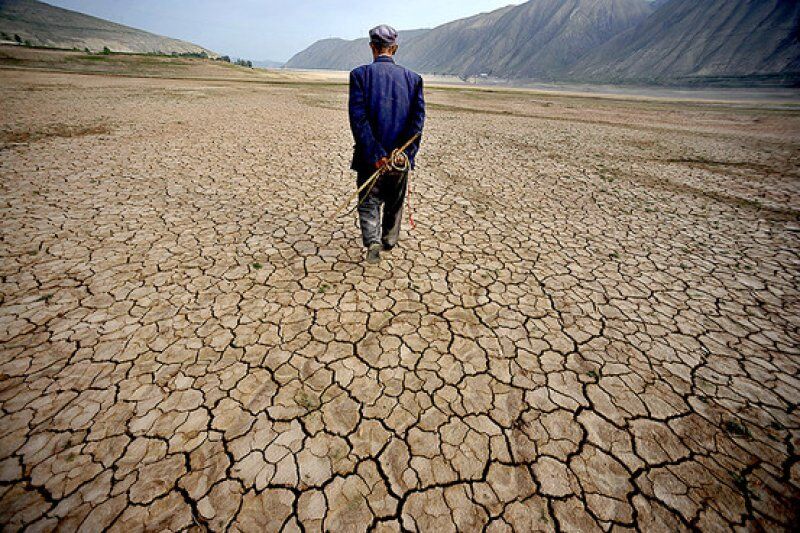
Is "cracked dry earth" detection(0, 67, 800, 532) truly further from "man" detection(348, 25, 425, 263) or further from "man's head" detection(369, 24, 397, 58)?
"man's head" detection(369, 24, 397, 58)

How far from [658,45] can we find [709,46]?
68.7 ft

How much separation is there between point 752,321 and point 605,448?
2788 millimetres

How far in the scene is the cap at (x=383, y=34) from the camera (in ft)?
11.1

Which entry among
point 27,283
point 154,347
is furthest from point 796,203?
point 27,283

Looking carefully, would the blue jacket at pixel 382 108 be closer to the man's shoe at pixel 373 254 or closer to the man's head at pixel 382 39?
the man's head at pixel 382 39

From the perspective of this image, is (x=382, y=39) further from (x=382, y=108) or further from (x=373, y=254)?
(x=373, y=254)

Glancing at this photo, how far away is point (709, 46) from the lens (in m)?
104

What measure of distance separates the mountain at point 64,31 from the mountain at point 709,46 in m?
176

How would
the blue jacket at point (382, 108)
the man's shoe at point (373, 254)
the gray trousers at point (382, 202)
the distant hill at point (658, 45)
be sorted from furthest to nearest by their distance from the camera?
1. the distant hill at point (658, 45)
2. the man's shoe at point (373, 254)
3. the gray trousers at point (382, 202)
4. the blue jacket at point (382, 108)

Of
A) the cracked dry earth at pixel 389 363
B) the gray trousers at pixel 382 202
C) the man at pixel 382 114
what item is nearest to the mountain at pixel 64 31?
the cracked dry earth at pixel 389 363

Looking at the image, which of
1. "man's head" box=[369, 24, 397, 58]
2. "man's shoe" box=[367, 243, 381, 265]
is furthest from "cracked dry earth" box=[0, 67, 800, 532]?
"man's head" box=[369, 24, 397, 58]

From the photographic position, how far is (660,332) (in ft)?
11.1

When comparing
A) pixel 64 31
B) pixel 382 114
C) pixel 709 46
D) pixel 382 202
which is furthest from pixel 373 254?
pixel 64 31

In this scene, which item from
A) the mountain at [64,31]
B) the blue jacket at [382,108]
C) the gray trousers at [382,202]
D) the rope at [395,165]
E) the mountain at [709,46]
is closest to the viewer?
the blue jacket at [382,108]
